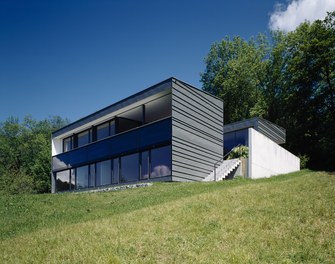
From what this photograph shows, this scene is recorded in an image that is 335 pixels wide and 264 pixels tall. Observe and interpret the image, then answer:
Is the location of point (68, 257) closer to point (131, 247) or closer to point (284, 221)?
point (131, 247)

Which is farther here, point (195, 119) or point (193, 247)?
point (195, 119)

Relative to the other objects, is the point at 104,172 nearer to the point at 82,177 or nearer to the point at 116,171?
the point at 116,171

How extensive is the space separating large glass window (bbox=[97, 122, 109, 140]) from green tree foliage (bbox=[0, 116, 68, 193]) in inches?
791

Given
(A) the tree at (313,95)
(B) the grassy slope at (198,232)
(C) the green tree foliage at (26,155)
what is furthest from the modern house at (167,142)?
(C) the green tree foliage at (26,155)

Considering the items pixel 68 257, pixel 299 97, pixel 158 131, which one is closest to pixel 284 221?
pixel 68 257

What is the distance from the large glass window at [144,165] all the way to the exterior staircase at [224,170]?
3952 millimetres

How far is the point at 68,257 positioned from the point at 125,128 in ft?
68.6

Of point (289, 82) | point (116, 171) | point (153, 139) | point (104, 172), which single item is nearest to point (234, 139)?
point (153, 139)

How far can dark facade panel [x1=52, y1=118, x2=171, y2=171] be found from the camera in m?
23.9

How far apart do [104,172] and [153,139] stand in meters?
7.29

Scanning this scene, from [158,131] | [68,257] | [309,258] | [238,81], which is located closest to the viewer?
[309,258]

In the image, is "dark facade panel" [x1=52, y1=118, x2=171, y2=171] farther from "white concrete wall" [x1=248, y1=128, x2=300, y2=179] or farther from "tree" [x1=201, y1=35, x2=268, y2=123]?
"tree" [x1=201, y1=35, x2=268, y2=123]

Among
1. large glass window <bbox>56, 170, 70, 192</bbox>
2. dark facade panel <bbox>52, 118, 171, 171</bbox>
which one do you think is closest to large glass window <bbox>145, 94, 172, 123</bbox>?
→ dark facade panel <bbox>52, 118, 171, 171</bbox>

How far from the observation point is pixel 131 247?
8.89 metres
